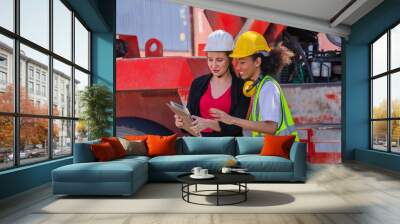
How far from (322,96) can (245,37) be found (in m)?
2.24

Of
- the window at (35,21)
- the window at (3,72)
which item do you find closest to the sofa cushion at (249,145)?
the window at (35,21)

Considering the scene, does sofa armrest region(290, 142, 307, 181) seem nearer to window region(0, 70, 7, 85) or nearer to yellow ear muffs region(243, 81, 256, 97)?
yellow ear muffs region(243, 81, 256, 97)

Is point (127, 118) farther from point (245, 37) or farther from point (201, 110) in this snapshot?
point (245, 37)

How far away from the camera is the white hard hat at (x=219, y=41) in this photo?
8.88m

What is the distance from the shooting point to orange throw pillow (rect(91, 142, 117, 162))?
18.6 feet

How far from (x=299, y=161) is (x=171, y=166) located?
201 cm

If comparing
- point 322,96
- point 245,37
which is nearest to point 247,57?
point 245,37

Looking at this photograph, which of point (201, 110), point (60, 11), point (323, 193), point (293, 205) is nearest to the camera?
point (293, 205)

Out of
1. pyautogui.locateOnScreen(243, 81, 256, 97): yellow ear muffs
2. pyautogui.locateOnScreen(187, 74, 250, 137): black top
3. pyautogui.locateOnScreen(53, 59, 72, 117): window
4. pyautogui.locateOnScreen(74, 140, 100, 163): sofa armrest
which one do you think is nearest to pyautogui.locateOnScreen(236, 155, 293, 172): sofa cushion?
pyautogui.locateOnScreen(74, 140, 100, 163): sofa armrest

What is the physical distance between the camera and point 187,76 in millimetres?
8938

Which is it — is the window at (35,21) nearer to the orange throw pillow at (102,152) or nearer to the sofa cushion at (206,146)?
the orange throw pillow at (102,152)

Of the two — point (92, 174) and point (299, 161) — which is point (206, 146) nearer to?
point (299, 161)

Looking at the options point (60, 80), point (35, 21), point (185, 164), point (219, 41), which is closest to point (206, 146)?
point (185, 164)

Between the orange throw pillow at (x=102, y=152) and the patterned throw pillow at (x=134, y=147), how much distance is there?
835 millimetres
